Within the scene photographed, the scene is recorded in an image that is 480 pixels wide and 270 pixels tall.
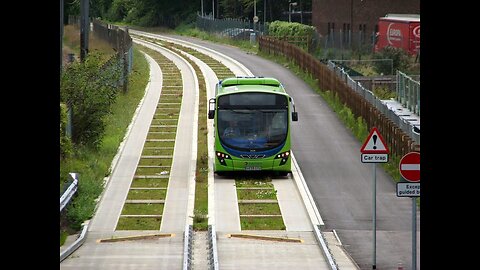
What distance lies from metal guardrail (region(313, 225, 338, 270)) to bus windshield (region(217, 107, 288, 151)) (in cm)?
610

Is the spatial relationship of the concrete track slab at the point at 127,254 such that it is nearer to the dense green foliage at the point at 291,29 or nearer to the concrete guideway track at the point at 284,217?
the concrete guideway track at the point at 284,217

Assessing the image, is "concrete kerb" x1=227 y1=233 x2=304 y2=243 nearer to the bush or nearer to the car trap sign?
the car trap sign

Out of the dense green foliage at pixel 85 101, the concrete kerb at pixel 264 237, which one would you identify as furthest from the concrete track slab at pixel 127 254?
the dense green foliage at pixel 85 101

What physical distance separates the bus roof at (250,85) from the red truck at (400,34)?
101 feet

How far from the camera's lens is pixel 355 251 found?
21.0 meters

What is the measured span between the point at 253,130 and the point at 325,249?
8.70 metres

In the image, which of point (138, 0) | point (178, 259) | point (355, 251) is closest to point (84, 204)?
point (178, 259)

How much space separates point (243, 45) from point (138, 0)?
3925cm

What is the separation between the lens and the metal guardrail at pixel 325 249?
19.2m

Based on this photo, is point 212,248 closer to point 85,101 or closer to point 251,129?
point 251,129

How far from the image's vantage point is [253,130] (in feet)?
94.4

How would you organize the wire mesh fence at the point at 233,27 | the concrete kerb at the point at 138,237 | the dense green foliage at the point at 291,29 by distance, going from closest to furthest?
1. the concrete kerb at the point at 138,237
2. the dense green foliage at the point at 291,29
3. the wire mesh fence at the point at 233,27

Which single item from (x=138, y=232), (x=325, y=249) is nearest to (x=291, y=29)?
(x=138, y=232)
